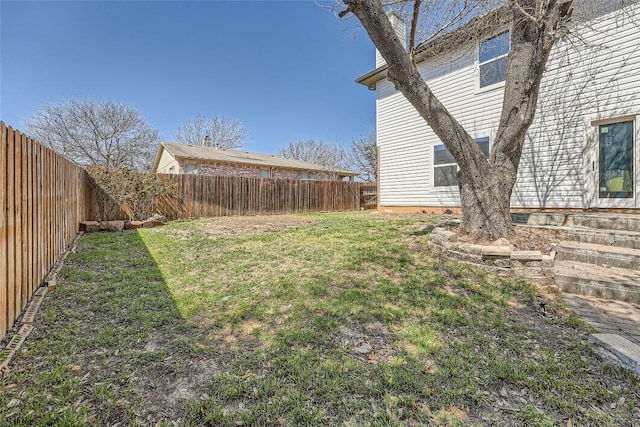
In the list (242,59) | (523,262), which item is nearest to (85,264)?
(523,262)

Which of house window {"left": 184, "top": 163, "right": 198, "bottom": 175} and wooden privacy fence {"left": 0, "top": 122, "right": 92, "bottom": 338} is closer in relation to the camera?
wooden privacy fence {"left": 0, "top": 122, "right": 92, "bottom": 338}

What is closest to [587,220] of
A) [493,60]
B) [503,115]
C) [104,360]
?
[503,115]

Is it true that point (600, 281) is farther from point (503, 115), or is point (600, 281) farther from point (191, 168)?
point (191, 168)

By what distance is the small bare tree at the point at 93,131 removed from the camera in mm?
18688

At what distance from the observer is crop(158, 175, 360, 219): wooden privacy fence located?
1082cm

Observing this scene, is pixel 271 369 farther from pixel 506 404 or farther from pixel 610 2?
pixel 610 2

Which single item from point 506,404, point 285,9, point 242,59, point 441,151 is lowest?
point 506,404

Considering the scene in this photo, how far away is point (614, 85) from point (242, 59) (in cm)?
1755

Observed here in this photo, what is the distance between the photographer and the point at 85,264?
4.27 meters

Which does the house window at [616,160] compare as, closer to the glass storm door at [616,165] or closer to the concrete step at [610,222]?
the glass storm door at [616,165]

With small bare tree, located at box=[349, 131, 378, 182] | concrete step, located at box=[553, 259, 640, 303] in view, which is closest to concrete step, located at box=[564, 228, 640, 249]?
concrete step, located at box=[553, 259, 640, 303]

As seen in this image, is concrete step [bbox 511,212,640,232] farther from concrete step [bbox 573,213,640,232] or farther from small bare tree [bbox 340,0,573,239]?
small bare tree [bbox 340,0,573,239]

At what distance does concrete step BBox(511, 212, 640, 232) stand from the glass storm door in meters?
1.28

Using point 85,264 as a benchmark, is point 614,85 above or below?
above
